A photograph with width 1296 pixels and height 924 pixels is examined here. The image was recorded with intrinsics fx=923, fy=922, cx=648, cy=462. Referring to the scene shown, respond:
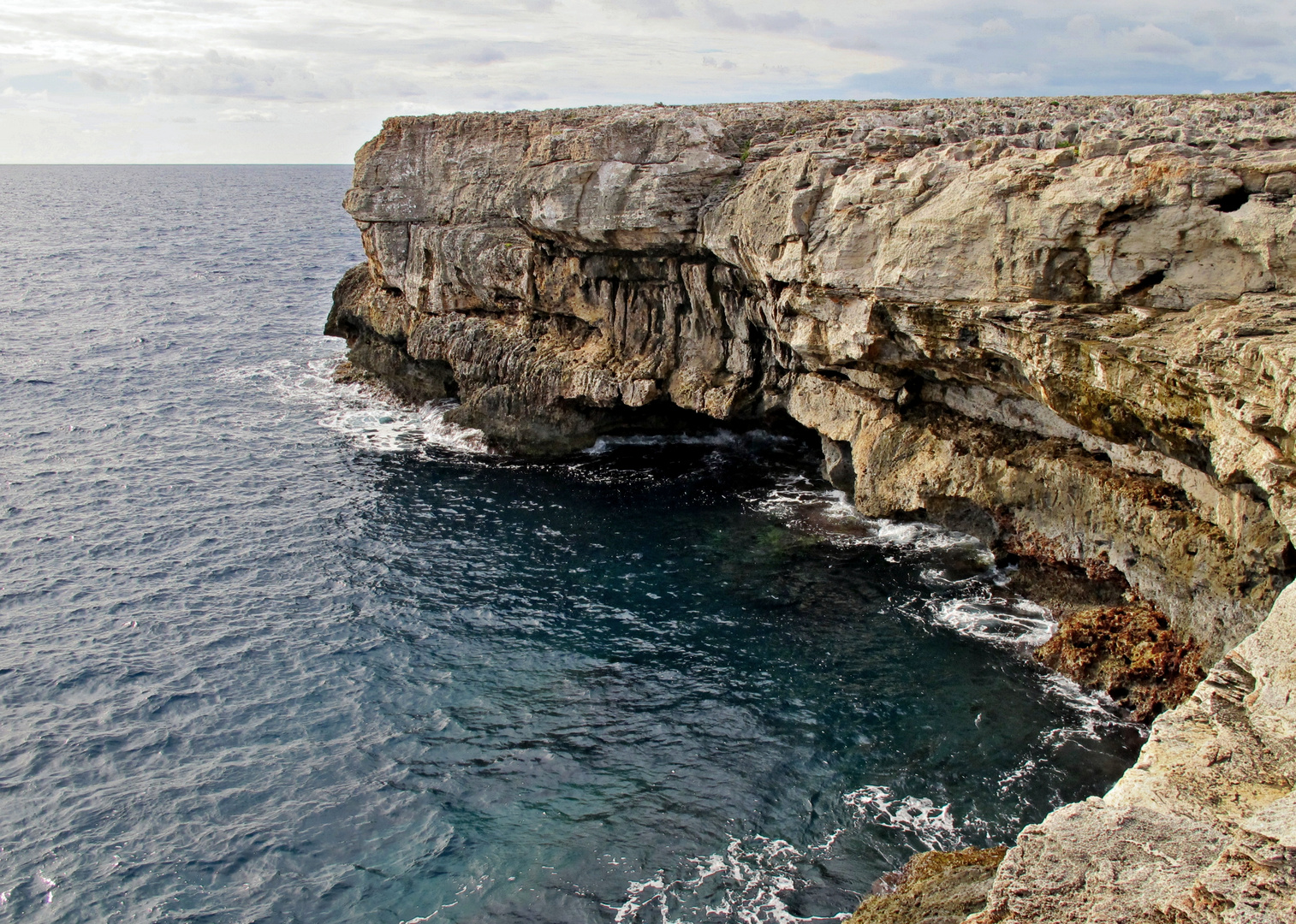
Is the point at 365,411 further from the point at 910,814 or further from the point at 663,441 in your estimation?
the point at 910,814

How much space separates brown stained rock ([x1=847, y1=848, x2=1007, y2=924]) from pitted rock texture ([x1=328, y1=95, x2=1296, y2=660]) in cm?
1099

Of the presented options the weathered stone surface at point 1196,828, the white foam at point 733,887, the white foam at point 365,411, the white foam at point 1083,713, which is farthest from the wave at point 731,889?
the white foam at point 365,411

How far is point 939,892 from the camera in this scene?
1647 cm

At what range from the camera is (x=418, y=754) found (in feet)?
82.8

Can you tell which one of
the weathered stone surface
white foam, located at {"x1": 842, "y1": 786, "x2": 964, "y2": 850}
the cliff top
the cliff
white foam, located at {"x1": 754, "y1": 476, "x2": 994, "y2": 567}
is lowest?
white foam, located at {"x1": 842, "y1": 786, "x2": 964, "y2": 850}

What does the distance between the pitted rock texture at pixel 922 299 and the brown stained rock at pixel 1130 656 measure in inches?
30.9

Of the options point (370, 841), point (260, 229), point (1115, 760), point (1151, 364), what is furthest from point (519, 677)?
point (260, 229)

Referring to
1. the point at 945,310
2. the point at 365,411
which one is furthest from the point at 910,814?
the point at 365,411

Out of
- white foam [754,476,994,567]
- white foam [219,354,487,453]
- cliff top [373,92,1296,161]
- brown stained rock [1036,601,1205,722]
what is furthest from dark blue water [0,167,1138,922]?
cliff top [373,92,1296,161]

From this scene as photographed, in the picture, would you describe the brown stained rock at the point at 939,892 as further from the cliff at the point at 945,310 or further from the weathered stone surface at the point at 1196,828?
the cliff at the point at 945,310

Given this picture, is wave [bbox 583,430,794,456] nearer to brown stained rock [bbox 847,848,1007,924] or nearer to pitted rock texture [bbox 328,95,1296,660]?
pitted rock texture [bbox 328,95,1296,660]

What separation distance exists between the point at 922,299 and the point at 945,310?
97cm

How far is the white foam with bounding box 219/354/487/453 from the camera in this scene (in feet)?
161

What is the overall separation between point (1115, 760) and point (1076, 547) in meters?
8.06
